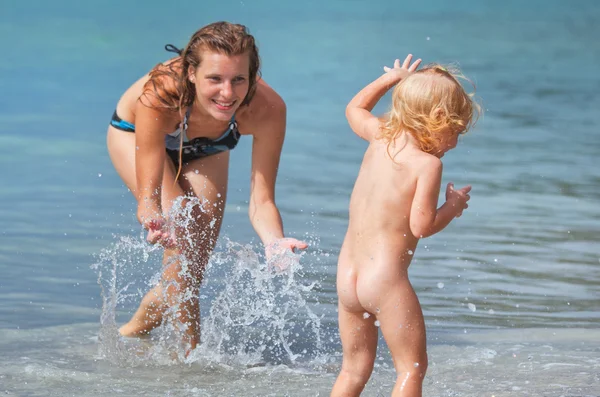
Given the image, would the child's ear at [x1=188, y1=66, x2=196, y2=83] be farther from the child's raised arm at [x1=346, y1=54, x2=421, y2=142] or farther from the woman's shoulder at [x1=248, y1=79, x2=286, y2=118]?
the child's raised arm at [x1=346, y1=54, x2=421, y2=142]

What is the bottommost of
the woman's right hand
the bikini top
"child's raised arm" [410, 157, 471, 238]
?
the woman's right hand

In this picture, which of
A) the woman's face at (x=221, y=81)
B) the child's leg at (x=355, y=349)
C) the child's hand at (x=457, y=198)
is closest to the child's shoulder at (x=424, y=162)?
the child's hand at (x=457, y=198)

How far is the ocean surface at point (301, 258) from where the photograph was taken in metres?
5.20

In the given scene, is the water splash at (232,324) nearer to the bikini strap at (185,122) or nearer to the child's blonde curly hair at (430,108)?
the bikini strap at (185,122)

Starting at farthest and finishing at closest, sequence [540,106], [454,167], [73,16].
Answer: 1. [73,16]
2. [540,106]
3. [454,167]

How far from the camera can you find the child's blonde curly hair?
4.16m

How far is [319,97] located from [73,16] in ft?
37.8

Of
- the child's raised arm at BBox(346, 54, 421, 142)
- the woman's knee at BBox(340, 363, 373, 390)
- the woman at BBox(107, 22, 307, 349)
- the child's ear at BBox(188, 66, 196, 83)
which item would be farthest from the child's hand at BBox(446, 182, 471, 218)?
the child's ear at BBox(188, 66, 196, 83)

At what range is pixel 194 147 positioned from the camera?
18.9ft

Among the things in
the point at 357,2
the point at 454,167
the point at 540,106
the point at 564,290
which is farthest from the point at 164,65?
the point at 357,2

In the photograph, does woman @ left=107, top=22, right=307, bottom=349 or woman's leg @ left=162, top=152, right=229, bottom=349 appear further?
woman's leg @ left=162, top=152, right=229, bottom=349

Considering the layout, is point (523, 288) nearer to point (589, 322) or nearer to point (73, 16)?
point (589, 322)

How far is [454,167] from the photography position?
34.5 feet

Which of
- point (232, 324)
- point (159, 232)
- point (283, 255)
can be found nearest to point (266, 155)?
point (283, 255)
